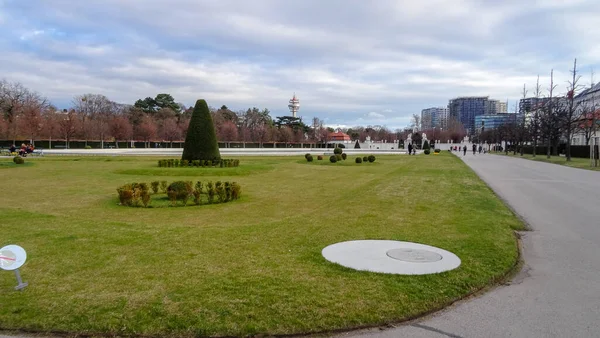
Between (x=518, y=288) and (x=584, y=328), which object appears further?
(x=518, y=288)

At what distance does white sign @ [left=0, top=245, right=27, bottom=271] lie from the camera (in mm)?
4418

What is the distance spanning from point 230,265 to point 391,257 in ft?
7.79

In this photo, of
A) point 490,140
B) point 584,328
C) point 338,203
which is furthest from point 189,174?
point 490,140

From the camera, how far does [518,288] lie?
16.7 feet

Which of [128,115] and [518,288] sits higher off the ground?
[128,115]

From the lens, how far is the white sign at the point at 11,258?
4.42 meters

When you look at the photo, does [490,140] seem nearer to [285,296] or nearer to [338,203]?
[338,203]

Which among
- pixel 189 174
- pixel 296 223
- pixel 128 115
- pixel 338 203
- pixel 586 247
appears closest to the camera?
pixel 586 247

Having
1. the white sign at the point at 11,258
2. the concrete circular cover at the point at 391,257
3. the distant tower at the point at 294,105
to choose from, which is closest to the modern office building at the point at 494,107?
the distant tower at the point at 294,105

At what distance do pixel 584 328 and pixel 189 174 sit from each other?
18893 mm

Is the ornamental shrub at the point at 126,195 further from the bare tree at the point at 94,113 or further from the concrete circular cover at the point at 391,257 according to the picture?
the bare tree at the point at 94,113

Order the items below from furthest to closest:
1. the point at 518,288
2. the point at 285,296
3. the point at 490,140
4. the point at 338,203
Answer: the point at 490,140 < the point at 338,203 < the point at 518,288 < the point at 285,296

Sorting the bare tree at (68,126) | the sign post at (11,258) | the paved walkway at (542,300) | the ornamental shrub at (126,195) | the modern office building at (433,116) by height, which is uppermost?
the modern office building at (433,116)

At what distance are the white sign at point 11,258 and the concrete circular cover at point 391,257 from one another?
383 centimetres
